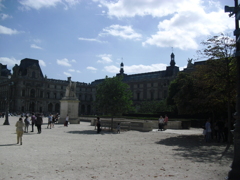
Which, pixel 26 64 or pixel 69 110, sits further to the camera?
pixel 26 64

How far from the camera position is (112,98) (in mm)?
22781

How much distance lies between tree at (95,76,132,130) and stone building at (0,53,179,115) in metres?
63.3

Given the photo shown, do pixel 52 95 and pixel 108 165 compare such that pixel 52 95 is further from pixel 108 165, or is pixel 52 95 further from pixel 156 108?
pixel 108 165

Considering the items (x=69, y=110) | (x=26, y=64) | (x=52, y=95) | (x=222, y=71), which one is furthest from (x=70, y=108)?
Result: (x=52, y=95)

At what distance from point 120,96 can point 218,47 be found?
10396mm

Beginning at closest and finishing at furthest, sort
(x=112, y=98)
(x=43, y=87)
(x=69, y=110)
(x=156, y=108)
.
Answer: (x=112, y=98) < (x=69, y=110) < (x=156, y=108) < (x=43, y=87)

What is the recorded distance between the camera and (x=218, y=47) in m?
15.7

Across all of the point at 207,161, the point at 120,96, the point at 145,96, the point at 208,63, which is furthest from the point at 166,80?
the point at 207,161

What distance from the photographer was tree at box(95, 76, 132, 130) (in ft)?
74.3

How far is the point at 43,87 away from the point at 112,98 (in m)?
84.0

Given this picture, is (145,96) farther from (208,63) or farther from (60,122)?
(208,63)

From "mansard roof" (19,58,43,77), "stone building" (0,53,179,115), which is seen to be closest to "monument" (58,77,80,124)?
"stone building" (0,53,179,115)

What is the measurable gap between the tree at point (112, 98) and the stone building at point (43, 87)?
208ft

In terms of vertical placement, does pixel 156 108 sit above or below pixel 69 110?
above
